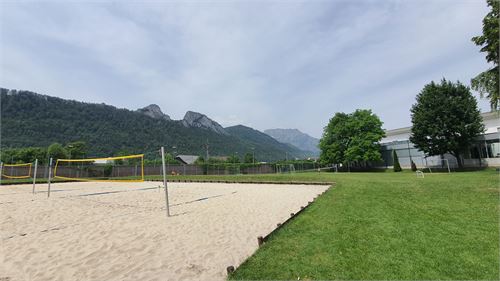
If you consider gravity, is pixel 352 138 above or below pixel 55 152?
below

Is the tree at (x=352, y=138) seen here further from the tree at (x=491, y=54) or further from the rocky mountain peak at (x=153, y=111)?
the rocky mountain peak at (x=153, y=111)

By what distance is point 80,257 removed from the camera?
4.10 m

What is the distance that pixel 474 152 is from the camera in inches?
1089

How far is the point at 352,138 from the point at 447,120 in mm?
13272

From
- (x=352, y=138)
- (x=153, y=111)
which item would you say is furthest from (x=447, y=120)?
(x=153, y=111)

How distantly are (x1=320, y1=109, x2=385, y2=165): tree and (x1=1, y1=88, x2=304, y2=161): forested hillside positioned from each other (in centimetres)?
5959

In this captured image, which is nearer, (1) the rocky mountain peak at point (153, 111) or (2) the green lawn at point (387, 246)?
(2) the green lawn at point (387, 246)

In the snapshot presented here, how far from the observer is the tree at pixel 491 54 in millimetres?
12597

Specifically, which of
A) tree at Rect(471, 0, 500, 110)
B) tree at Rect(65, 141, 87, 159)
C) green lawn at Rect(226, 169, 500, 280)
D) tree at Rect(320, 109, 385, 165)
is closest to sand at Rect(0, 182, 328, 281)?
green lawn at Rect(226, 169, 500, 280)

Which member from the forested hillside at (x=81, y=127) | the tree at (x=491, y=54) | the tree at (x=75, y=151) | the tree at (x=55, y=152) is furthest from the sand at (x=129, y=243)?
the forested hillside at (x=81, y=127)

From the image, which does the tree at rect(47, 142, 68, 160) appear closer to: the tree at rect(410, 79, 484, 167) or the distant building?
the distant building

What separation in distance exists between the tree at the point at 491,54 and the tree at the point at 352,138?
22.0 meters

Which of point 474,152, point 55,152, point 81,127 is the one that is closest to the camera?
point 474,152

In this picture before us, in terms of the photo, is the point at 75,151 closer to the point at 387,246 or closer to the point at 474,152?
the point at 387,246
